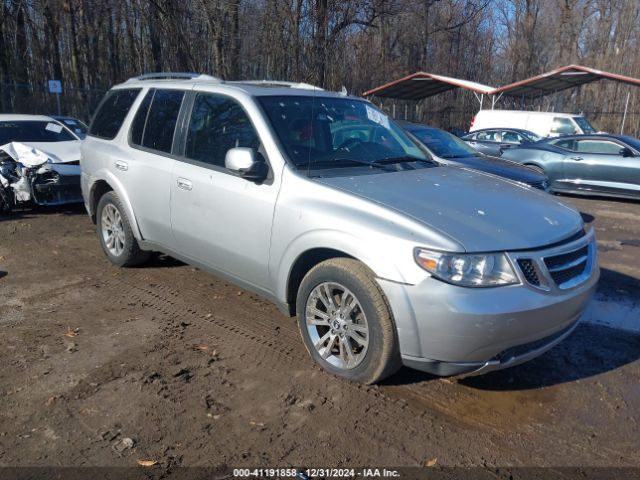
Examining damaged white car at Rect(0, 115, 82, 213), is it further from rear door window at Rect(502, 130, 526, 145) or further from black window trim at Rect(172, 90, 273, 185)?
rear door window at Rect(502, 130, 526, 145)

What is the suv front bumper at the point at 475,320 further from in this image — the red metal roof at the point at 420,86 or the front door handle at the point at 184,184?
the red metal roof at the point at 420,86

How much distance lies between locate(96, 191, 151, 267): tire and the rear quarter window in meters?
0.68

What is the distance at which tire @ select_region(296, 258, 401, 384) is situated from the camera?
10.7 feet

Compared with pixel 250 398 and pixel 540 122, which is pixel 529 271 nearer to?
pixel 250 398

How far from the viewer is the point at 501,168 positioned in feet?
27.7

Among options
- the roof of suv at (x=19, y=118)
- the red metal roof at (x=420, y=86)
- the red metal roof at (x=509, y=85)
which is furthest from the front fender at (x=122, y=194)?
the red metal roof at (x=509, y=85)

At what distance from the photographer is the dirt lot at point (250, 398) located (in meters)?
2.96

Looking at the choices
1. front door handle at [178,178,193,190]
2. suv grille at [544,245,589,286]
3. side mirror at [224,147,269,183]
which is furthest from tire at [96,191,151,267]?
suv grille at [544,245,589,286]

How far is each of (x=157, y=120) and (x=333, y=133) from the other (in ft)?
5.96

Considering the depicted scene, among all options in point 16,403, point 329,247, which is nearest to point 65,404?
point 16,403

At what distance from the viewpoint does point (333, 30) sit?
668 inches

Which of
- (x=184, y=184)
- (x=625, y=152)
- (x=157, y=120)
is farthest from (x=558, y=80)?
(x=184, y=184)

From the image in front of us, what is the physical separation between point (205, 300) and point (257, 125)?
1823 mm

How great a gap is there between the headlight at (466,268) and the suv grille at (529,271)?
94 millimetres
